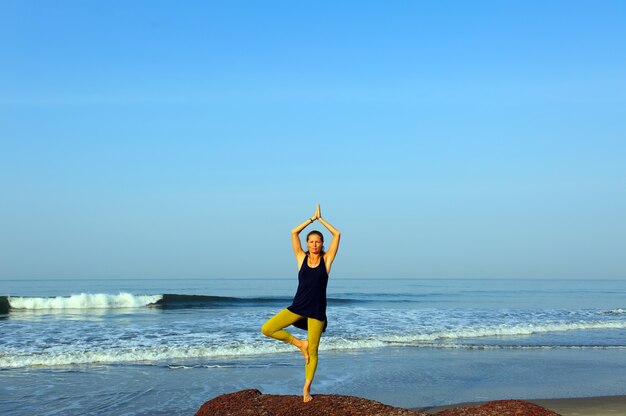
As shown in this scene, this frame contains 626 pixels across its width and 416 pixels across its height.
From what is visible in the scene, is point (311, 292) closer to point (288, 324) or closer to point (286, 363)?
point (288, 324)

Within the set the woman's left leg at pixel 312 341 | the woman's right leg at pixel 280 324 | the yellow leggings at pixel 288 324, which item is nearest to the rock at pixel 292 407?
the woman's left leg at pixel 312 341

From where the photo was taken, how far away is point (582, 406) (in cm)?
970

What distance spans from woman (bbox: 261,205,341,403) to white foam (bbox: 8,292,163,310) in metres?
31.8

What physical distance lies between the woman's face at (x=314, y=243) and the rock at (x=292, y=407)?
5.41ft

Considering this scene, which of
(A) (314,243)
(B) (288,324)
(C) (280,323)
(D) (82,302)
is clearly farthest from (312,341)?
(D) (82,302)

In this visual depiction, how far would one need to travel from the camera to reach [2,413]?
9430 millimetres

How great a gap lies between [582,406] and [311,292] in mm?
5070

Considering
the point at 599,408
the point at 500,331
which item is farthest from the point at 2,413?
the point at 500,331

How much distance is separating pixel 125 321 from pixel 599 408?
2032cm

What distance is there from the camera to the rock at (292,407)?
687 cm

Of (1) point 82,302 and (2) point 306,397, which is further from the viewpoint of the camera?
(1) point 82,302

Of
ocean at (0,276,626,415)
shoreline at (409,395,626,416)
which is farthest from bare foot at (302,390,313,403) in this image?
ocean at (0,276,626,415)

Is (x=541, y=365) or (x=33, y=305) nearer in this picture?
(x=541, y=365)

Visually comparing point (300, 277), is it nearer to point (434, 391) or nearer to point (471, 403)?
point (471, 403)
